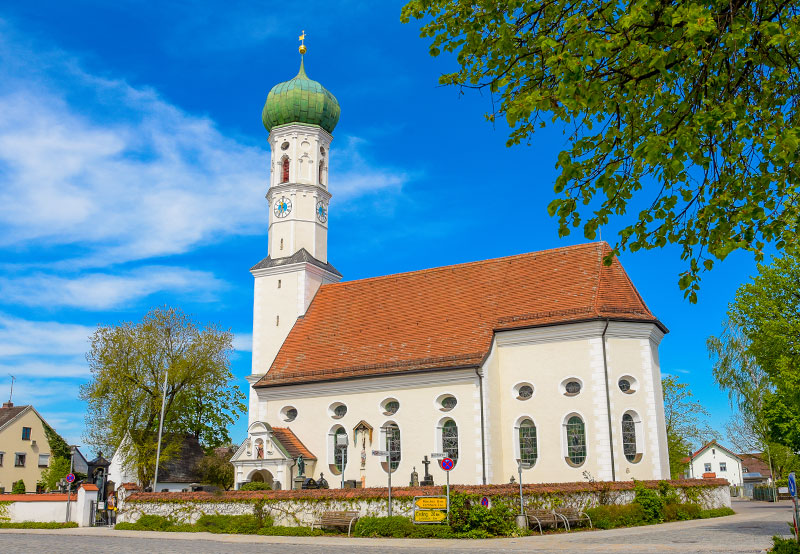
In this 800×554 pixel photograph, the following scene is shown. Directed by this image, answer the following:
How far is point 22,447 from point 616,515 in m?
46.4

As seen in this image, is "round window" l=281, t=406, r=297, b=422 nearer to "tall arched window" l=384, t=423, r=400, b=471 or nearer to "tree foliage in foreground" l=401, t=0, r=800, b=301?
"tall arched window" l=384, t=423, r=400, b=471

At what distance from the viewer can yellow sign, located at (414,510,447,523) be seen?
1966 cm

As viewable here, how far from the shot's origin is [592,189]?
7574 millimetres

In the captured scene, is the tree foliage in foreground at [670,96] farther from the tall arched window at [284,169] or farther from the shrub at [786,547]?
the tall arched window at [284,169]

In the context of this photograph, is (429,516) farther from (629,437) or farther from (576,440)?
(629,437)

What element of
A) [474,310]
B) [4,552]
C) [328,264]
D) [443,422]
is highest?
[328,264]

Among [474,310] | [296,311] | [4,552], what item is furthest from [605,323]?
[4,552]

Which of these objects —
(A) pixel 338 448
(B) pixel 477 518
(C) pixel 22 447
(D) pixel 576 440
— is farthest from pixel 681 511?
(C) pixel 22 447

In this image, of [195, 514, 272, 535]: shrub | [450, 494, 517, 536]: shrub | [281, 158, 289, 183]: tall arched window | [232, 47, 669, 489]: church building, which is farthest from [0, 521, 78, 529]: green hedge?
[281, 158, 289, 183]: tall arched window

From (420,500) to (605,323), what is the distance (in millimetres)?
11764

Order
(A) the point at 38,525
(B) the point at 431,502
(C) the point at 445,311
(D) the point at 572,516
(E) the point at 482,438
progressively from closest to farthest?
(B) the point at 431,502 < (D) the point at 572,516 < (A) the point at 38,525 < (E) the point at 482,438 < (C) the point at 445,311

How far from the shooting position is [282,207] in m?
40.2

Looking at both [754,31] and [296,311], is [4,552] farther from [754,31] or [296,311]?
[296,311]

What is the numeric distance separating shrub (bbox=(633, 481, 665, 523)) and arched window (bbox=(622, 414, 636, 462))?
395 cm
